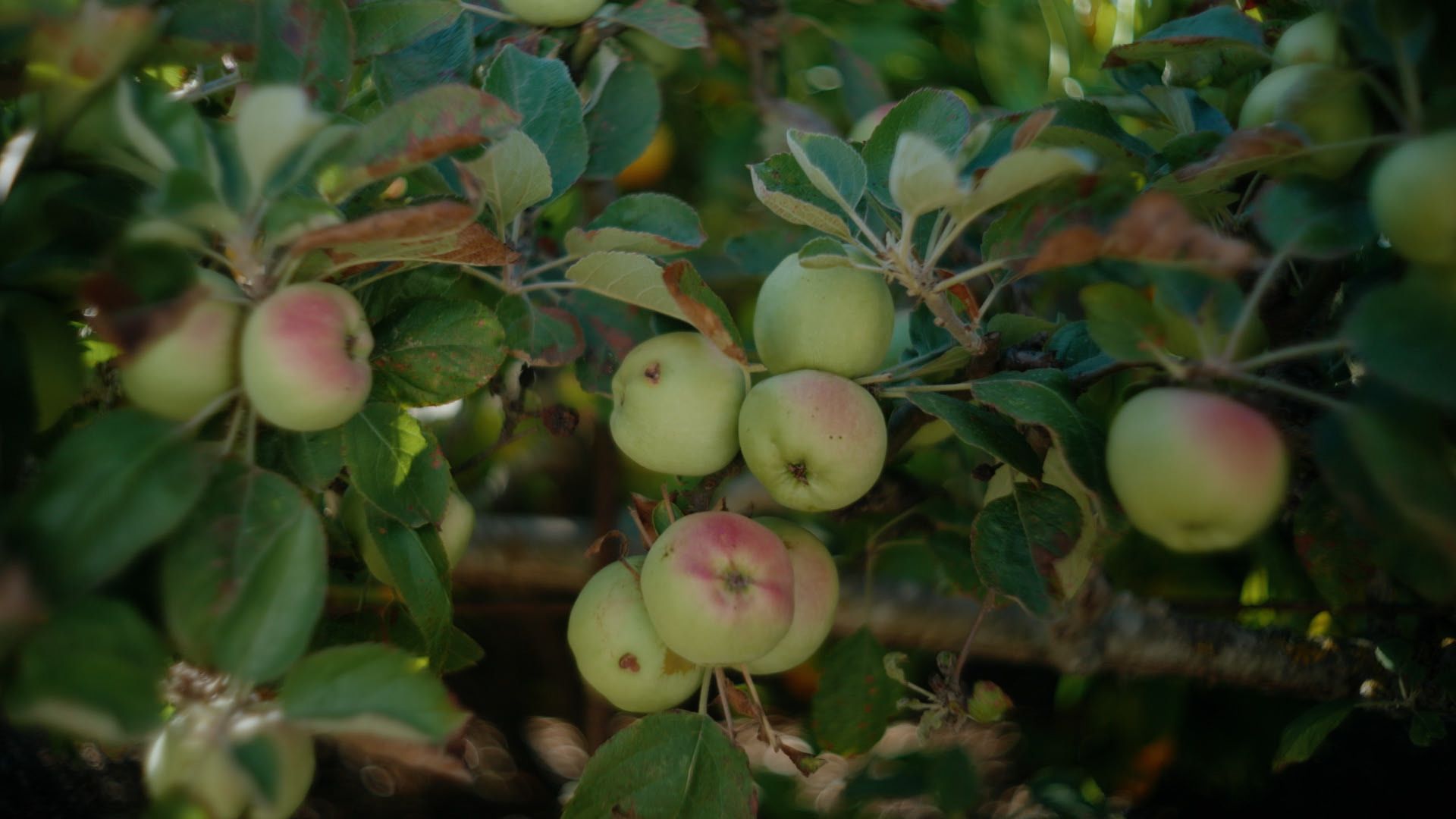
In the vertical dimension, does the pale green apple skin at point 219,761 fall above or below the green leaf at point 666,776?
above

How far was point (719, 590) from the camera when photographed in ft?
2.43

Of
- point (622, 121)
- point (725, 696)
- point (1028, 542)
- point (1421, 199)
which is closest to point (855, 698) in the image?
point (725, 696)

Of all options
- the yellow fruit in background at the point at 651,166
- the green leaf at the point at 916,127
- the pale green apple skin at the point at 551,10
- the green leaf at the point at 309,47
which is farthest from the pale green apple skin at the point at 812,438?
the yellow fruit in background at the point at 651,166

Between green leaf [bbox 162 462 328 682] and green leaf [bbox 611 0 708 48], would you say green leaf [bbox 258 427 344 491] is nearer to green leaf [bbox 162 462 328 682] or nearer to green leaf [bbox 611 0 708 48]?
green leaf [bbox 162 462 328 682]

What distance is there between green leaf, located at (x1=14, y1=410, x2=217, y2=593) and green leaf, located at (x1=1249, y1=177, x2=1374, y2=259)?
2.29ft

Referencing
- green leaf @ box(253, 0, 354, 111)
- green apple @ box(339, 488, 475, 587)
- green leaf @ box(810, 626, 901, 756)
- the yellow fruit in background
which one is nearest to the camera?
green leaf @ box(253, 0, 354, 111)

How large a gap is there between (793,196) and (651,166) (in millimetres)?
1033

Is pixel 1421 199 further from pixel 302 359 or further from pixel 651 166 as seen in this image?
pixel 651 166

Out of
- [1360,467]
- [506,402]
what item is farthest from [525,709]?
[1360,467]

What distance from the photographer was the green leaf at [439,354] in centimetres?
77

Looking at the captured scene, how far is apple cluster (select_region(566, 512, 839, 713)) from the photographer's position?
29.4 inches

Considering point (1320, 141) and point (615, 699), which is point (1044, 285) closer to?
point (1320, 141)

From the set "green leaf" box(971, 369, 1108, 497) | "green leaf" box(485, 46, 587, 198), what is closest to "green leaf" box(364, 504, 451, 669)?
"green leaf" box(485, 46, 587, 198)

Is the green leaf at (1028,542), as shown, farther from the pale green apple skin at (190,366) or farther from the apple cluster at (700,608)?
the pale green apple skin at (190,366)
